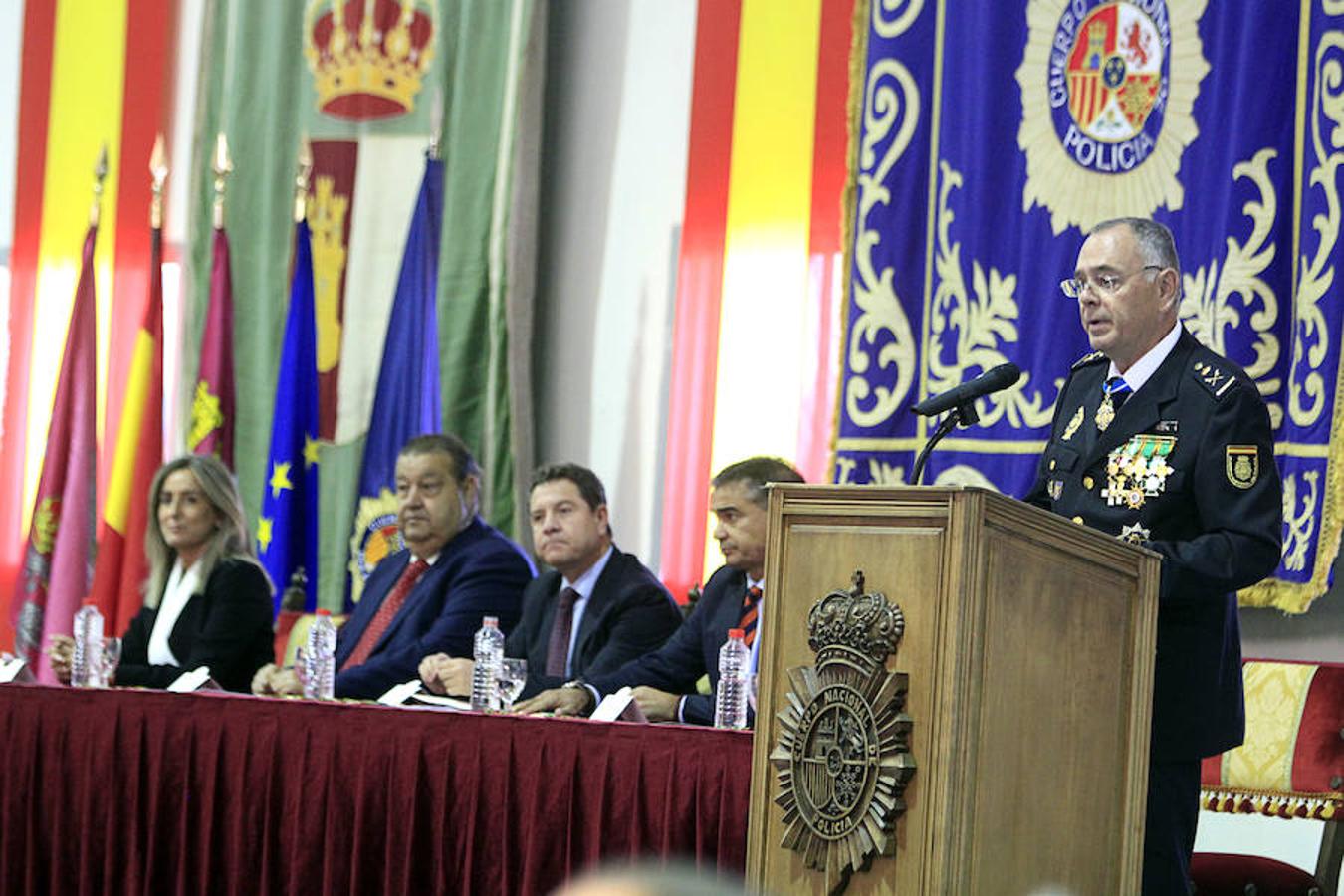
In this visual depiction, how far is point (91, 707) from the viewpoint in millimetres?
4270

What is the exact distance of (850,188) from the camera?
5586mm

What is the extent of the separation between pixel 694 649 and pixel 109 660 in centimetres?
145

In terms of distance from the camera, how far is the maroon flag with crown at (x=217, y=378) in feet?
21.8

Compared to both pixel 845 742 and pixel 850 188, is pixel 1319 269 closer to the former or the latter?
pixel 850 188

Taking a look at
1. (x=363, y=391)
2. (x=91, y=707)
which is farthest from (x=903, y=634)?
(x=363, y=391)

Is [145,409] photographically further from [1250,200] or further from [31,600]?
[1250,200]

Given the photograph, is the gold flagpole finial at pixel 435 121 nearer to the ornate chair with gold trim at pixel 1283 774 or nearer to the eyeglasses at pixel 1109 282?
the ornate chair with gold trim at pixel 1283 774

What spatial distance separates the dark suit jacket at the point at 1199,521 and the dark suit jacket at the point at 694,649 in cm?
158

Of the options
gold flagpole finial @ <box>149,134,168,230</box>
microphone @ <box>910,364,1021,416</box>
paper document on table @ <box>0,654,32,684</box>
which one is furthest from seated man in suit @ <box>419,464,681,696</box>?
gold flagpole finial @ <box>149,134,168,230</box>

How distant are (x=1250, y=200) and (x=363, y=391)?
10.1 ft

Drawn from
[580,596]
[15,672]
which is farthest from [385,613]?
[15,672]

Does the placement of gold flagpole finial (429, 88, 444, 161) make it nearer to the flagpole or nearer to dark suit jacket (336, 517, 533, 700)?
the flagpole

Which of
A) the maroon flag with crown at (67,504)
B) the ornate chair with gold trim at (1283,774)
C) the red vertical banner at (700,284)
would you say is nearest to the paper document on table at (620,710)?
the ornate chair with gold trim at (1283,774)

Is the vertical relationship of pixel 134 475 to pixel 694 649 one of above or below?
above
